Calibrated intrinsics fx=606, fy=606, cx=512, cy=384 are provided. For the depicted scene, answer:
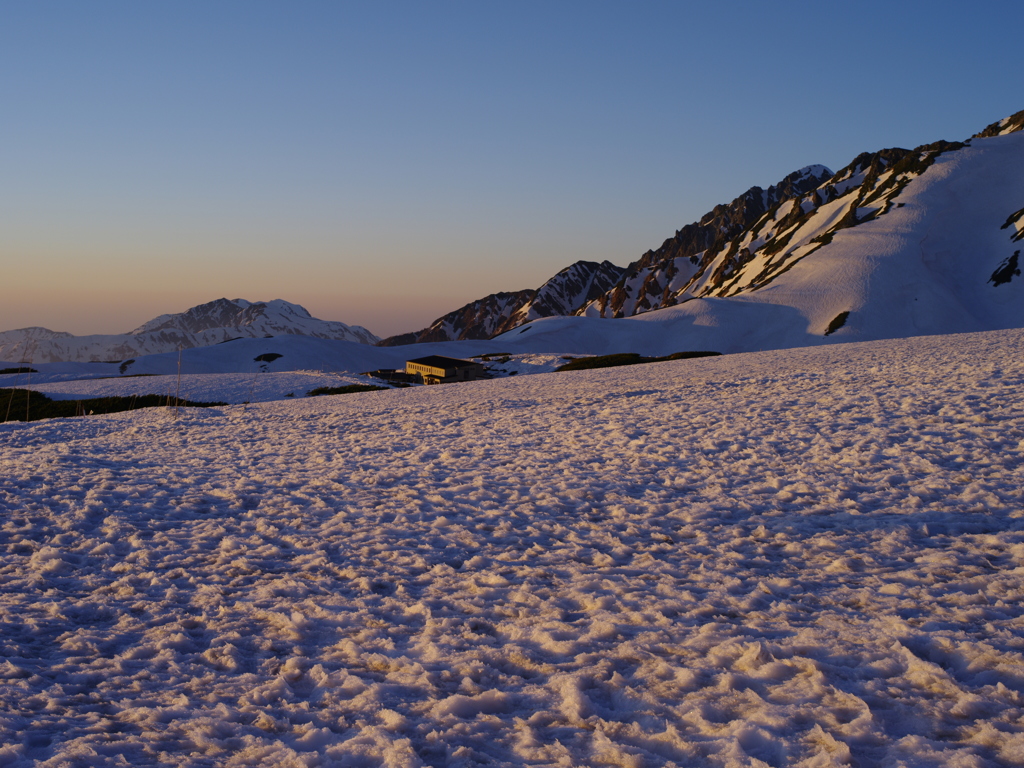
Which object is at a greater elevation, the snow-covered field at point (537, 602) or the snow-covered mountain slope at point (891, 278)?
the snow-covered mountain slope at point (891, 278)

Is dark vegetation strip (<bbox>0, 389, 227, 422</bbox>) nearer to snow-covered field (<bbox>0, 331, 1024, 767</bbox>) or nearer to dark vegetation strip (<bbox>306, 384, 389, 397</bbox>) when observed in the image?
dark vegetation strip (<bbox>306, 384, 389, 397</bbox>)

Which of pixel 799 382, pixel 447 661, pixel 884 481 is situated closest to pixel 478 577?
pixel 447 661

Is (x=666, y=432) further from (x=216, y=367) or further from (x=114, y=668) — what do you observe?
(x=216, y=367)

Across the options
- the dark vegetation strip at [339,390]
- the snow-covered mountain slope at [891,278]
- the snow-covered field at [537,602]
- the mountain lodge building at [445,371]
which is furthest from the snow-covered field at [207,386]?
the snow-covered mountain slope at [891,278]

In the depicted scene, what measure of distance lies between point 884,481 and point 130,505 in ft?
45.6

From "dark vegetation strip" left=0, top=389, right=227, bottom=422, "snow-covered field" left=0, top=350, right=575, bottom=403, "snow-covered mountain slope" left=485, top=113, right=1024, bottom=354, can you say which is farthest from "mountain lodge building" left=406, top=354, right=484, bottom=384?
"snow-covered mountain slope" left=485, top=113, right=1024, bottom=354

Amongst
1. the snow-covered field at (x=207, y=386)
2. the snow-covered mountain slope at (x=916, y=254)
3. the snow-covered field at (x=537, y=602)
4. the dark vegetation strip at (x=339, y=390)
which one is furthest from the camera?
the snow-covered mountain slope at (x=916, y=254)

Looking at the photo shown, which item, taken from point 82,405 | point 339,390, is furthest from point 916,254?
point 82,405

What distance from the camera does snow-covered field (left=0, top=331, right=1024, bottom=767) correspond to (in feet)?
15.3

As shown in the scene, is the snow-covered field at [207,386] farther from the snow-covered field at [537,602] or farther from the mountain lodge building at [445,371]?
the snow-covered field at [537,602]

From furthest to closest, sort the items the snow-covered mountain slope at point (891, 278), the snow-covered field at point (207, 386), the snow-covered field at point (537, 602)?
the snow-covered mountain slope at point (891, 278), the snow-covered field at point (207, 386), the snow-covered field at point (537, 602)

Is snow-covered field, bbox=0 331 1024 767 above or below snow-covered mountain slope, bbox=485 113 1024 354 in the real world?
below

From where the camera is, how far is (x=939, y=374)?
21.1 metres

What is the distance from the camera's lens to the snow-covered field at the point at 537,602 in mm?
4672
